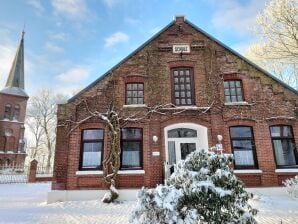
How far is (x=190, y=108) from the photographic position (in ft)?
38.3

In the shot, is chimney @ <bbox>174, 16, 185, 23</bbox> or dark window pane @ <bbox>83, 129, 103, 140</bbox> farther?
chimney @ <bbox>174, 16, 185, 23</bbox>

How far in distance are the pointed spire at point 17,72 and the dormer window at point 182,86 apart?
3694 centimetres

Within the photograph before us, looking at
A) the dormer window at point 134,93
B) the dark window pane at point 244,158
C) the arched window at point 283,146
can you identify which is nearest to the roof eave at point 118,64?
the dormer window at point 134,93

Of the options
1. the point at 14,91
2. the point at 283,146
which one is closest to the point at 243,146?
the point at 283,146

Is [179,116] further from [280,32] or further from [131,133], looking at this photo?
[280,32]

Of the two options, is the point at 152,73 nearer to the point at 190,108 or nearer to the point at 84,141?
the point at 190,108

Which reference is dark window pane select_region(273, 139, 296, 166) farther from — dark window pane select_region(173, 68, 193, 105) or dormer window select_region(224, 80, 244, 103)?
dark window pane select_region(173, 68, 193, 105)

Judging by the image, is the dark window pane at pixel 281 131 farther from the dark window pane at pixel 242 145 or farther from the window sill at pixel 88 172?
the window sill at pixel 88 172

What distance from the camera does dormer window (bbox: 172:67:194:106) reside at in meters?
12.1

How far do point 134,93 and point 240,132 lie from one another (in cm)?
582

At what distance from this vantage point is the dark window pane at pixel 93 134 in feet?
37.4

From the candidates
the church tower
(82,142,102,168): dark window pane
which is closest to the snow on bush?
(82,142,102,168): dark window pane

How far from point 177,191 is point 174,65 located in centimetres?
929

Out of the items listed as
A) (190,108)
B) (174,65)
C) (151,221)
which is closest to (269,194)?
(190,108)
